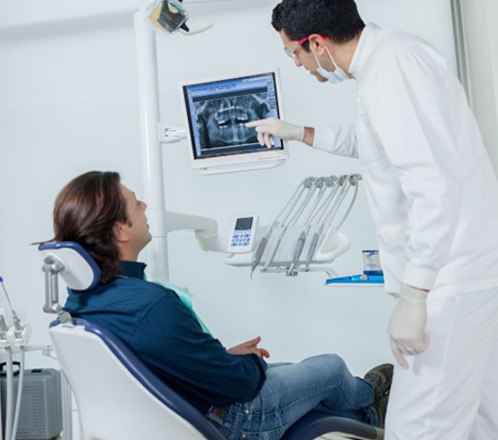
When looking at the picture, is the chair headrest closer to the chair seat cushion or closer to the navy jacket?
the navy jacket

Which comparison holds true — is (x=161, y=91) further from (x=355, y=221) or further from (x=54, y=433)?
(x=54, y=433)

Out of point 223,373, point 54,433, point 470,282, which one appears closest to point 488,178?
point 470,282

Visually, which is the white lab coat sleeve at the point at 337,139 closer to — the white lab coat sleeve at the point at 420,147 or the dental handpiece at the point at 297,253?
the dental handpiece at the point at 297,253

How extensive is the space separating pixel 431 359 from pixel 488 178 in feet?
1.38

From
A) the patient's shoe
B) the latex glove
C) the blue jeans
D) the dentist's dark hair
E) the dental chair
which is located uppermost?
the dentist's dark hair

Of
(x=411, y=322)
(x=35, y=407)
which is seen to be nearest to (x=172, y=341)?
(x=411, y=322)

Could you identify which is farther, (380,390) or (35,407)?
(35,407)

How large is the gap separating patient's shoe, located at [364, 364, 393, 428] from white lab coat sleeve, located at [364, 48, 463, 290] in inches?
32.9

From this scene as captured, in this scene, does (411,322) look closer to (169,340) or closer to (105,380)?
(169,340)

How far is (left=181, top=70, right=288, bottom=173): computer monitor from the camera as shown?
2141 mm

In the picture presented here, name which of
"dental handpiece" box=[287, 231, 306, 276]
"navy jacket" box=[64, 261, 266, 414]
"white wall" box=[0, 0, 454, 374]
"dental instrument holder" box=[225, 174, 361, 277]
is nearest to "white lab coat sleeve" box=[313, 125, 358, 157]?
"dental instrument holder" box=[225, 174, 361, 277]

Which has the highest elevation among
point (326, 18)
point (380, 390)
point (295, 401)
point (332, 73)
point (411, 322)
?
point (326, 18)

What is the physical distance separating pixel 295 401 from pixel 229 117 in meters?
0.99

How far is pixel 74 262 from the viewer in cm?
146
